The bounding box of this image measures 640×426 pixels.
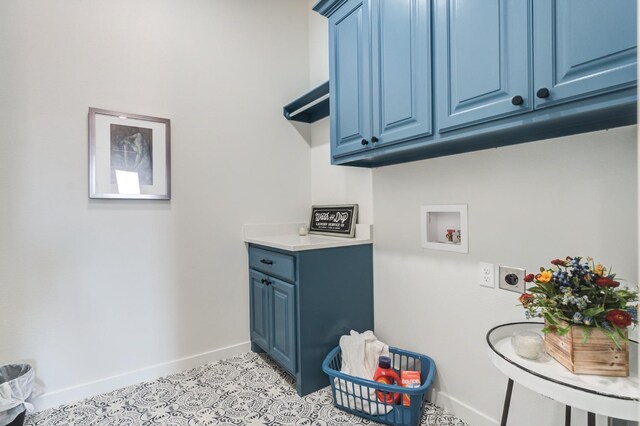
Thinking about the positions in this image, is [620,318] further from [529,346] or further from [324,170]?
[324,170]

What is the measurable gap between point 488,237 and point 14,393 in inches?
92.3

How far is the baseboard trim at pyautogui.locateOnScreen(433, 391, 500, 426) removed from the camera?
148 centimetres

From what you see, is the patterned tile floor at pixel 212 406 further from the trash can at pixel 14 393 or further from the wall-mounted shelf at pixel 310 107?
the wall-mounted shelf at pixel 310 107

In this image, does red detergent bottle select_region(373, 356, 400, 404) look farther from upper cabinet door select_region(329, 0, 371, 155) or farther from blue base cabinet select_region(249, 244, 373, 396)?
upper cabinet door select_region(329, 0, 371, 155)

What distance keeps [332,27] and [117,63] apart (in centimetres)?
132

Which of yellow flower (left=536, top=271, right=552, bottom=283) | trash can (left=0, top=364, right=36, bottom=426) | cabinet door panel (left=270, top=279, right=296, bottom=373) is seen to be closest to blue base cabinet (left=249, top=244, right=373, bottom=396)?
cabinet door panel (left=270, top=279, right=296, bottom=373)

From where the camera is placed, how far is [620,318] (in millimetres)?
847

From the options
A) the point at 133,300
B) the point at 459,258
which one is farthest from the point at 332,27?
the point at 133,300

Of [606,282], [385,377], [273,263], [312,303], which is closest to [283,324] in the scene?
[312,303]

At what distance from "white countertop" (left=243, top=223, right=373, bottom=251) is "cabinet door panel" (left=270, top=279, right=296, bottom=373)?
0.80 ft

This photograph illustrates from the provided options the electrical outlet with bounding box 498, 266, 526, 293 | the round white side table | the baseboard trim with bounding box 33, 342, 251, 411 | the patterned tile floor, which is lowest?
the patterned tile floor

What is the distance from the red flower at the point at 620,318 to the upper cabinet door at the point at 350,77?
1.15 metres

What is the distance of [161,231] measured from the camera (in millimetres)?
2094

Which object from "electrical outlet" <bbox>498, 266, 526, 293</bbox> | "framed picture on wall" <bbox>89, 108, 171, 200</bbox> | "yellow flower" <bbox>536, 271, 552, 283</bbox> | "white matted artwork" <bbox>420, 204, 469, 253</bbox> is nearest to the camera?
"yellow flower" <bbox>536, 271, 552, 283</bbox>
